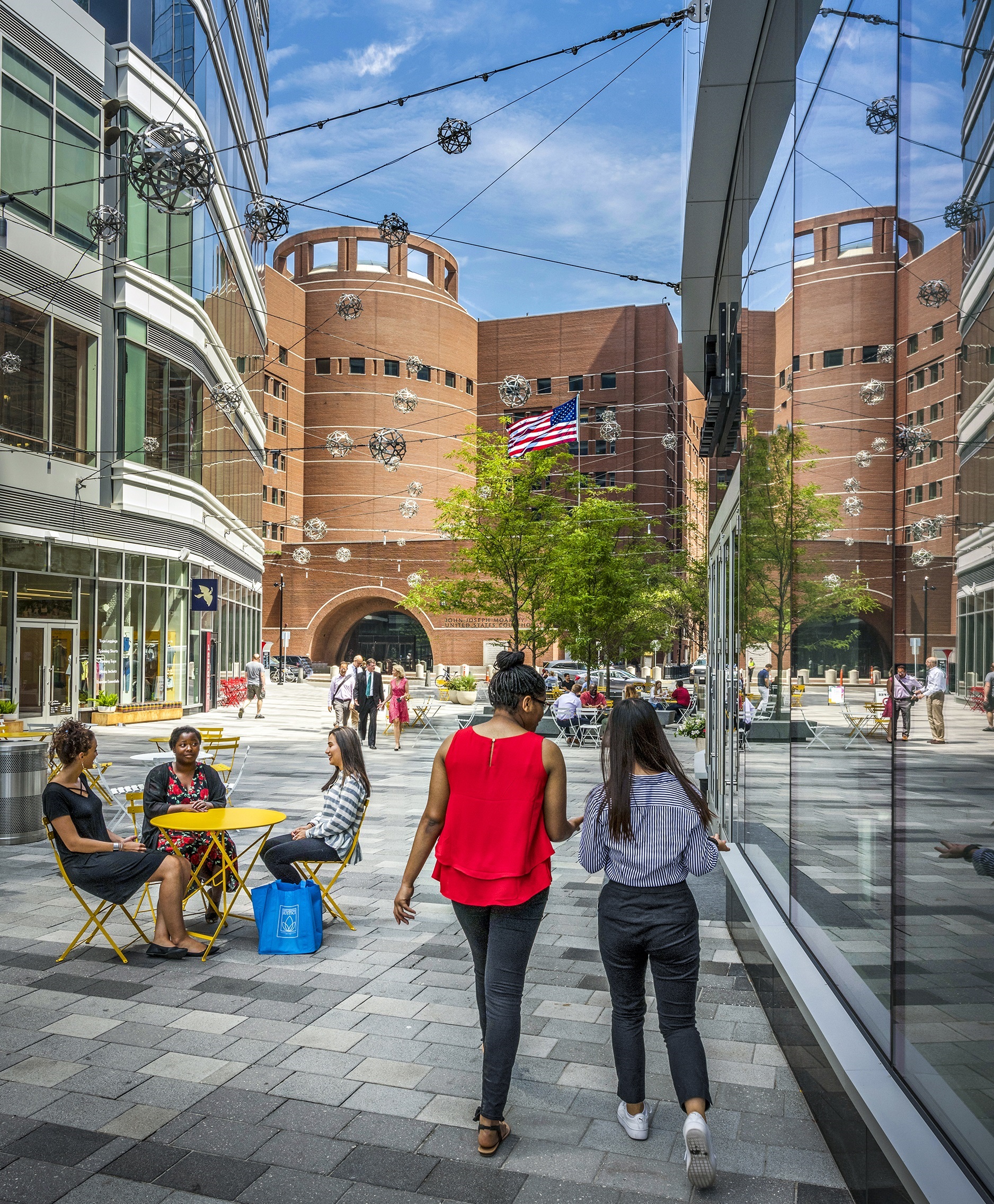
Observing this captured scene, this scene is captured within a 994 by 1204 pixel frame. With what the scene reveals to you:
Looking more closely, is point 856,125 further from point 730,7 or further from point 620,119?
point 620,119

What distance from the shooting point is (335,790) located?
273 inches

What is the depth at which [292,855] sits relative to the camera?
266 inches

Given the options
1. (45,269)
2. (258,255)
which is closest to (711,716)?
(45,269)

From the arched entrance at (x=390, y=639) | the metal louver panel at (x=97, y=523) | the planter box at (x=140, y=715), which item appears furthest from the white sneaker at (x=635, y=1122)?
the arched entrance at (x=390, y=639)

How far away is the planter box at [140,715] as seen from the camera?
75.5 ft

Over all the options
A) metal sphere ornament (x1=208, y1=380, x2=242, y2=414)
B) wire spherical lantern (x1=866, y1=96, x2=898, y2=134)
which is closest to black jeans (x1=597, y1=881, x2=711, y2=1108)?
wire spherical lantern (x1=866, y1=96, x2=898, y2=134)

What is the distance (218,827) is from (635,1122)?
3.46 metres

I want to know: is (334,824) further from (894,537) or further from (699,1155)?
(894,537)

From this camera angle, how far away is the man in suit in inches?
761

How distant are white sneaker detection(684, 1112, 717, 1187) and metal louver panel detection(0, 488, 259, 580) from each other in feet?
63.2

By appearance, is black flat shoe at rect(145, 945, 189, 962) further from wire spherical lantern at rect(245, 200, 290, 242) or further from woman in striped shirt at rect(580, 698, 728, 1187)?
wire spherical lantern at rect(245, 200, 290, 242)

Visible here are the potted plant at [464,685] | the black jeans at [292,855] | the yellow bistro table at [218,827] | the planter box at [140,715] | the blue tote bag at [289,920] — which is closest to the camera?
the blue tote bag at [289,920]

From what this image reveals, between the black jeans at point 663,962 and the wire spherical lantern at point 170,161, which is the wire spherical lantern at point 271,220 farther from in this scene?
the black jeans at point 663,962

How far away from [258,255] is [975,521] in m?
40.5
